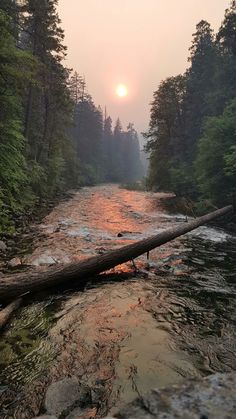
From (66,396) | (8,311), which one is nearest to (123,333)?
(66,396)

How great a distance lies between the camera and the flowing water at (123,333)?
4.72 meters

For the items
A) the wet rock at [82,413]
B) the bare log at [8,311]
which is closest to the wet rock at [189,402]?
the wet rock at [82,413]

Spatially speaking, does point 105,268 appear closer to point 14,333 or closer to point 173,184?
point 14,333

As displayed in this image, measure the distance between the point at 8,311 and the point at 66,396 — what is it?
2729 millimetres

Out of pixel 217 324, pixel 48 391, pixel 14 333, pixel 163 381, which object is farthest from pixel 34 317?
pixel 217 324

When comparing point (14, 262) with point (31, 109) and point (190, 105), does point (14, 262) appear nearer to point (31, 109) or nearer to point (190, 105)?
point (31, 109)

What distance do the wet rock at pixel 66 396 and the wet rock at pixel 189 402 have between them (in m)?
0.94

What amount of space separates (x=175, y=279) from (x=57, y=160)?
2628cm

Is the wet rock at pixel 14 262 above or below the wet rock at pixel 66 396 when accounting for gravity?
below

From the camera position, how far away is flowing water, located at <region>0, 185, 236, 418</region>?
15.5 feet

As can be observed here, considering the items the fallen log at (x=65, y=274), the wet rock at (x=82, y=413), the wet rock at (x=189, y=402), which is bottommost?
the wet rock at (x=82, y=413)

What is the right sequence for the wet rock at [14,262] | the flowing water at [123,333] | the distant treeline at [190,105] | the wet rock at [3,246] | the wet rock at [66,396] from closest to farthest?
the wet rock at [66,396] < the flowing water at [123,333] < the wet rock at [14,262] < the wet rock at [3,246] < the distant treeline at [190,105]

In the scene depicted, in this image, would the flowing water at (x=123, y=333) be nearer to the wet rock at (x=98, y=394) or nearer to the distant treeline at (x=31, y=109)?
the wet rock at (x=98, y=394)

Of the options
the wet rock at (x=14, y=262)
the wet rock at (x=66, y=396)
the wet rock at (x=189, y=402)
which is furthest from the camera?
the wet rock at (x=14, y=262)
